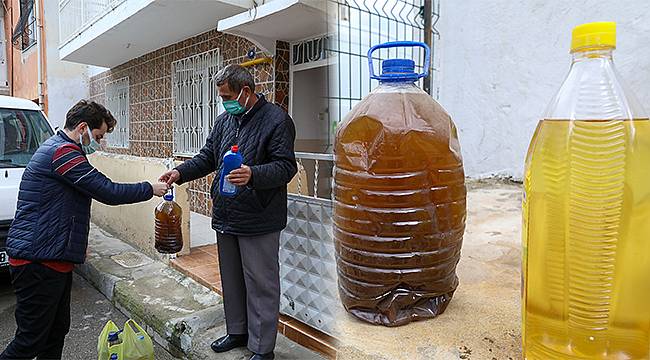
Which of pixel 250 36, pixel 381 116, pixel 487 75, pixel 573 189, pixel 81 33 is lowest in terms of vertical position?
pixel 573 189

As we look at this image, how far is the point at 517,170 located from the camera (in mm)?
4008

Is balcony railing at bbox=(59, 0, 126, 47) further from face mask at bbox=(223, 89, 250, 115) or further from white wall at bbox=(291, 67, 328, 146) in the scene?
face mask at bbox=(223, 89, 250, 115)

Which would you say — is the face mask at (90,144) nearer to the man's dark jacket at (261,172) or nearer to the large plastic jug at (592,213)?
the man's dark jacket at (261,172)

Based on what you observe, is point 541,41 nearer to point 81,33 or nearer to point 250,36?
point 250,36

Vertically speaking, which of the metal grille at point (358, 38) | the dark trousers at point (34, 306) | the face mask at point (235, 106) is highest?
the metal grille at point (358, 38)

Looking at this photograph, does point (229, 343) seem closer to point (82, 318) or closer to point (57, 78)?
point (82, 318)

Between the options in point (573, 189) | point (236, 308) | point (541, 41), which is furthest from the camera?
point (541, 41)

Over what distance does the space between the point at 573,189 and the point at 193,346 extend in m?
2.44

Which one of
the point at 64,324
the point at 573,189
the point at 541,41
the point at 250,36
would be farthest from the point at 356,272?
the point at 250,36

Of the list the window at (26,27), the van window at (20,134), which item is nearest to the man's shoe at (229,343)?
the van window at (20,134)

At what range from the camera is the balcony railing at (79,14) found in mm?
6251

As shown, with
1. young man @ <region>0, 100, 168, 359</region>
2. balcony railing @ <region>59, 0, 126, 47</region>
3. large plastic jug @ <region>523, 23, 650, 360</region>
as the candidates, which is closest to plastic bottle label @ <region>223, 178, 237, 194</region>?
young man @ <region>0, 100, 168, 359</region>

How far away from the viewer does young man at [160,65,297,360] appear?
2174 mm

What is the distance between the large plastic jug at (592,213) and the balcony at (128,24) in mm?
3917
